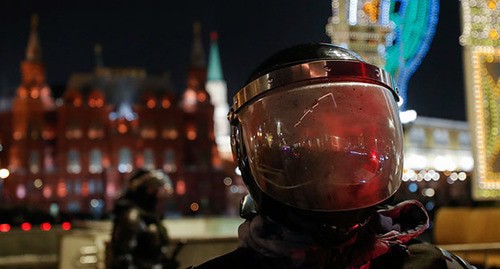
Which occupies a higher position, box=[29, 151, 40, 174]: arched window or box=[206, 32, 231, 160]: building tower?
box=[206, 32, 231, 160]: building tower

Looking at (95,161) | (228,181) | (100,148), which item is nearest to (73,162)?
(95,161)

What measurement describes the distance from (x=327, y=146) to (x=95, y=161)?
217 feet

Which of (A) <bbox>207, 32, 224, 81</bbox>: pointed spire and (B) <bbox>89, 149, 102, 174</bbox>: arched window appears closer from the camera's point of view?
(B) <bbox>89, 149, 102, 174</bbox>: arched window

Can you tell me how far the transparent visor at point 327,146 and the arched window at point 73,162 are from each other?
65222 mm

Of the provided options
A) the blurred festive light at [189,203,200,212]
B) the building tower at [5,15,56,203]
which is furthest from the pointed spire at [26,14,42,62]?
the blurred festive light at [189,203,200,212]

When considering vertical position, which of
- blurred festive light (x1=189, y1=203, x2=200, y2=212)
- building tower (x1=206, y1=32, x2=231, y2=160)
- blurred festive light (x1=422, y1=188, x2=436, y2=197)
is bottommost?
blurred festive light (x1=189, y1=203, x2=200, y2=212)

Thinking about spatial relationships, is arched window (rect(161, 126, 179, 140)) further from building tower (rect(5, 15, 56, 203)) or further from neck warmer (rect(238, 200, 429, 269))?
neck warmer (rect(238, 200, 429, 269))

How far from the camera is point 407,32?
10523 millimetres

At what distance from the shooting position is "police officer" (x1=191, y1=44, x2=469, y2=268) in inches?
46.8

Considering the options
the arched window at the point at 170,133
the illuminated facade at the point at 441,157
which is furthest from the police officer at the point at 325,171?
the arched window at the point at 170,133

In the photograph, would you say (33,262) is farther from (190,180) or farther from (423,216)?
(190,180)

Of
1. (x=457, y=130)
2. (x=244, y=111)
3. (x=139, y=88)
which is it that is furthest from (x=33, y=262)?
(x=139, y=88)

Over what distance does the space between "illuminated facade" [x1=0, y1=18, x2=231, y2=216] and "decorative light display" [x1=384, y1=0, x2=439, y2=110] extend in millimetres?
54293

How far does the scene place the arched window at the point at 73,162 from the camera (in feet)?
209
